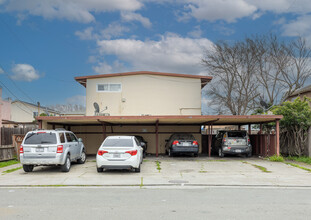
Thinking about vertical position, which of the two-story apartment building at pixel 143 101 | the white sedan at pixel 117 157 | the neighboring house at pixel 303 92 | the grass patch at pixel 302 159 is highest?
the neighboring house at pixel 303 92

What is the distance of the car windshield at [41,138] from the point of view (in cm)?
1230

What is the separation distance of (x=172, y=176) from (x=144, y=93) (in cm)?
1081

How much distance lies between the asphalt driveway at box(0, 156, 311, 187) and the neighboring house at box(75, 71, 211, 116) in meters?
7.43

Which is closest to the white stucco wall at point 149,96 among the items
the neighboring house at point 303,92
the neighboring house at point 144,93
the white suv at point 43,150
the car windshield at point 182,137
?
the neighboring house at point 144,93

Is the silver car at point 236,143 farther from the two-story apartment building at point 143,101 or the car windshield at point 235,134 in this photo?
the two-story apartment building at point 143,101

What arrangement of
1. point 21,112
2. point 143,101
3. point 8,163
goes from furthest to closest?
point 21,112 < point 143,101 < point 8,163

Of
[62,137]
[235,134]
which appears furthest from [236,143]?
[62,137]

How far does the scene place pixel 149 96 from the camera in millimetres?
22062

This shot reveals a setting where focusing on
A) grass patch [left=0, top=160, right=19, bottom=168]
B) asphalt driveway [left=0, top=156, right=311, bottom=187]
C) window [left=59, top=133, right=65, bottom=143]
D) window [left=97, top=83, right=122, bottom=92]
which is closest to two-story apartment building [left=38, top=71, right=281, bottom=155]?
window [left=97, top=83, right=122, bottom=92]

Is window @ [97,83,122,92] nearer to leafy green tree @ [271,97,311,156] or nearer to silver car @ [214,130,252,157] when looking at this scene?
silver car @ [214,130,252,157]

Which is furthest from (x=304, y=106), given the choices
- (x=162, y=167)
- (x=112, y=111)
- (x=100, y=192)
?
(x=100, y=192)

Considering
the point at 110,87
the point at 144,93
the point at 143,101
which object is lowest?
the point at 143,101

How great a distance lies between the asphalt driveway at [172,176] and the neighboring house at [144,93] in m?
7.43

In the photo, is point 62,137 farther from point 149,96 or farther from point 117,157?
point 149,96
